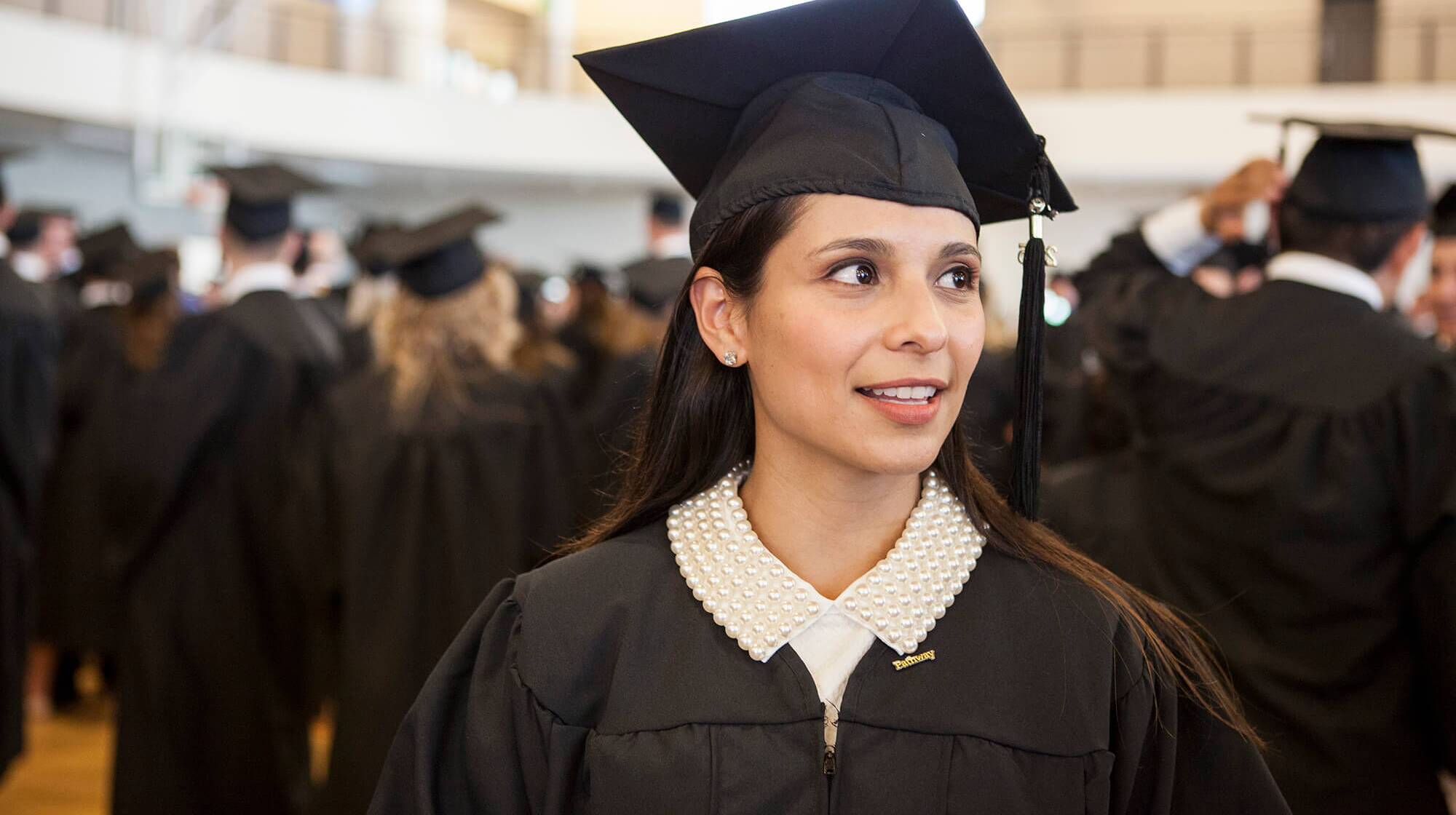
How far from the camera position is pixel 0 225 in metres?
6.52

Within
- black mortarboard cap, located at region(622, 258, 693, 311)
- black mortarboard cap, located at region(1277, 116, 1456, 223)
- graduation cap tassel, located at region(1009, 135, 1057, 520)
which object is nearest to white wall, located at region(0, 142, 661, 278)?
black mortarboard cap, located at region(622, 258, 693, 311)

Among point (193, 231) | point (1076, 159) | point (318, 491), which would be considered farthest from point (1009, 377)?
point (193, 231)

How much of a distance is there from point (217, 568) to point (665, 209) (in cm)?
351

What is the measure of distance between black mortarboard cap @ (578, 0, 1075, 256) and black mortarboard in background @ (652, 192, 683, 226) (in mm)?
5336

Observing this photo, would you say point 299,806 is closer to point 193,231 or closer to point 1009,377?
point 1009,377

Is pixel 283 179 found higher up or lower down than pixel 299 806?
higher up

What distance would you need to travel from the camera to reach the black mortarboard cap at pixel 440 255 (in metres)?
4.23

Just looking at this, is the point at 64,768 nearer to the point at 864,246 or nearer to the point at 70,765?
the point at 70,765

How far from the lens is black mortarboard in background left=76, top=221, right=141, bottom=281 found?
25.7ft

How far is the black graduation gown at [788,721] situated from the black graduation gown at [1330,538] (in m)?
1.11

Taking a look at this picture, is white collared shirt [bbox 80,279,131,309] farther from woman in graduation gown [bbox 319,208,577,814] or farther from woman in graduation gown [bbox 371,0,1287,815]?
woman in graduation gown [bbox 371,0,1287,815]

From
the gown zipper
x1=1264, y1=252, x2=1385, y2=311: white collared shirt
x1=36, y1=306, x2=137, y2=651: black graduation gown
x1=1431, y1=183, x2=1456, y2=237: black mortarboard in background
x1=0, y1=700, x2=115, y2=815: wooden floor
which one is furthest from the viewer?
x1=36, y1=306, x2=137, y2=651: black graduation gown

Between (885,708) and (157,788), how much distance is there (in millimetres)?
3558

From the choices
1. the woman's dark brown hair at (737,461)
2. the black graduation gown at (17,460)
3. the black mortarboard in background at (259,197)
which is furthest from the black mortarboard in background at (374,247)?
the woman's dark brown hair at (737,461)
